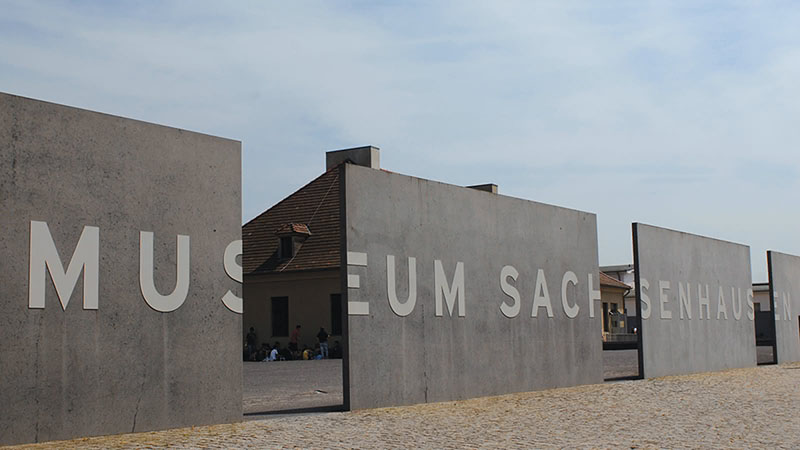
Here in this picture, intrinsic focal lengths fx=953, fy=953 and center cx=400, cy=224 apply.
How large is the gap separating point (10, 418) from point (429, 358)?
241 inches

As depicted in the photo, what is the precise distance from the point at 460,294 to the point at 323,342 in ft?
68.7

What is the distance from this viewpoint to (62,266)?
30.2 ft

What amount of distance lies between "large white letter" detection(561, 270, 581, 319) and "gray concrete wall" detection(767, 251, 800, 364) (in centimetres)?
1087

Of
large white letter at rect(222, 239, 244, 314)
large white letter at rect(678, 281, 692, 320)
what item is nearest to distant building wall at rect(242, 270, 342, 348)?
large white letter at rect(678, 281, 692, 320)

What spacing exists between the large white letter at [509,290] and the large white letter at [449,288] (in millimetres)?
1130

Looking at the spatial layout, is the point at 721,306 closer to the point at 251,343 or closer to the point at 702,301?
the point at 702,301

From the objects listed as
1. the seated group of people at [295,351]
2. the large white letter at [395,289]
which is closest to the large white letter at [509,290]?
the large white letter at [395,289]

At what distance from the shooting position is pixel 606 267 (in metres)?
70.8

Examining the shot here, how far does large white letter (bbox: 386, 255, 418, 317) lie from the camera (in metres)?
12.7

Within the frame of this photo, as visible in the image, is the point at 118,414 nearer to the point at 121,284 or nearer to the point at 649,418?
the point at 121,284

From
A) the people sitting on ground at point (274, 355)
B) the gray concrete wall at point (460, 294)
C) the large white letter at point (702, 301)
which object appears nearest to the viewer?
the gray concrete wall at point (460, 294)

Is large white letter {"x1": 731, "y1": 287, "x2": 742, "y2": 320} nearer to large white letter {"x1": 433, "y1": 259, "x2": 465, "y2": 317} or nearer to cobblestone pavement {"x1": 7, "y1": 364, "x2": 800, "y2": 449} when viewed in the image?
cobblestone pavement {"x1": 7, "y1": 364, "x2": 800, "y2": 449}

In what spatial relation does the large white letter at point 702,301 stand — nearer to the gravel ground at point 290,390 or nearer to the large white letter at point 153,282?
the gravel ground at point 290,390

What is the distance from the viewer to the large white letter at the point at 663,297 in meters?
19.7
